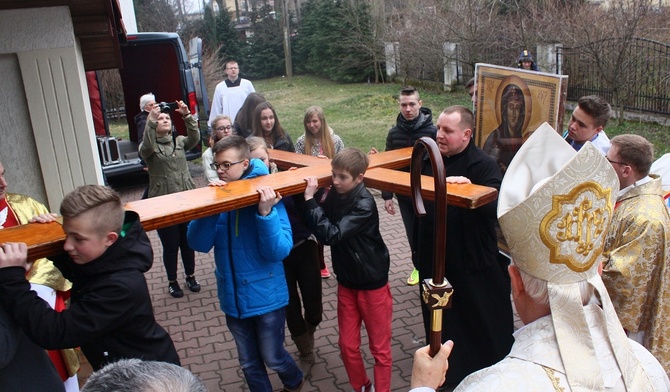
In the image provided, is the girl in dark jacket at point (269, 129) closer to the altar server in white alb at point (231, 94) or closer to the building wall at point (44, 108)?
the building wall at point (44, 108)

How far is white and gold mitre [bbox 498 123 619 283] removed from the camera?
1.93m

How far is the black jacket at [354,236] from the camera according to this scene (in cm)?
356

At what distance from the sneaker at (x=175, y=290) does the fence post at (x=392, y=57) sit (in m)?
18.9

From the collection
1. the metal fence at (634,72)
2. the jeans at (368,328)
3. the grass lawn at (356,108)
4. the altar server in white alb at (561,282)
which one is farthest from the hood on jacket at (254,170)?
the metal fence at (634,72)

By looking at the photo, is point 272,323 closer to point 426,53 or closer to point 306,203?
point 306,203

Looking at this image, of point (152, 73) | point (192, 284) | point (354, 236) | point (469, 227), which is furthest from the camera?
point (152, 73)

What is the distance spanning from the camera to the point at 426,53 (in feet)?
69.4

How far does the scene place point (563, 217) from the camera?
1.94 metres

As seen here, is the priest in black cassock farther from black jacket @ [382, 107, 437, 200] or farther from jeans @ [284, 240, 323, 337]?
black jacket @ [382, 107, 437, 200]

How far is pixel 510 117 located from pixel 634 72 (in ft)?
28.7

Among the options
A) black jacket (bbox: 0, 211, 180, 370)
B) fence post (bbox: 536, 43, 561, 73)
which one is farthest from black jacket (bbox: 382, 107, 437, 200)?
fence post (bbox: 536, 43, 561, 73)

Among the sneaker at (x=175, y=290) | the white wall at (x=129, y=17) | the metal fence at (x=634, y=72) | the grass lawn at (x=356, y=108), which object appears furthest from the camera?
the white wall at (x=129, y=17)

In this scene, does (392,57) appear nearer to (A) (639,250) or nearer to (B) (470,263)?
(B) (470,263)

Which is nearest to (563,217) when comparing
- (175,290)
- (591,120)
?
(591,120)
